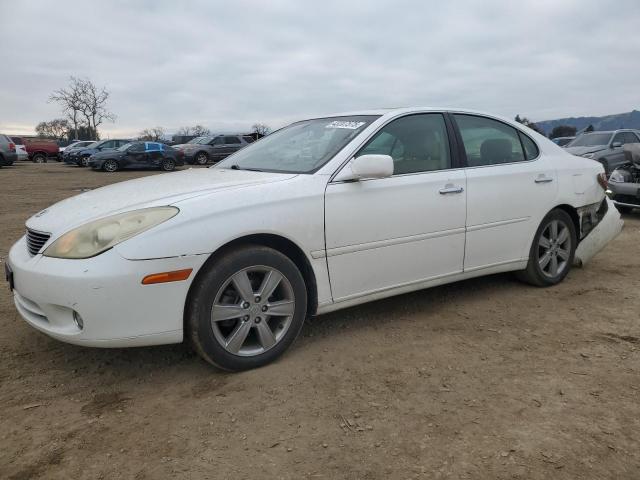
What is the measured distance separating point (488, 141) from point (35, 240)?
3.26 m

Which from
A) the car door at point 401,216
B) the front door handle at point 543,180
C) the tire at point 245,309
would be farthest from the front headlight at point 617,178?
the tire at point 245,309

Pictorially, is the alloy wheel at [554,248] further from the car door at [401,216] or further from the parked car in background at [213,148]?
the parked car in background at [213,148]

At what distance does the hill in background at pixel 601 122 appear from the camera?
27.3m

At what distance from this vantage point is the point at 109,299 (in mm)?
2502

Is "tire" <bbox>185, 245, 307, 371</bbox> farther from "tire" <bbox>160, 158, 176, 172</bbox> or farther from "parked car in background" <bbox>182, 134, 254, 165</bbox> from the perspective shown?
"parked car in background" <bbox>182, 134, 254, 165</bbox>

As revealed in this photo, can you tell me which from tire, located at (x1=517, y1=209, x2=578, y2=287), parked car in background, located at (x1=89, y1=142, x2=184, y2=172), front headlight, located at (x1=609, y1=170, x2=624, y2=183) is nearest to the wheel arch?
tire, located at (x1=517, y1=209, x2=578, y2=287)

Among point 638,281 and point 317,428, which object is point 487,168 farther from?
point 317,428

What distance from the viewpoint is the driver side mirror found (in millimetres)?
3074

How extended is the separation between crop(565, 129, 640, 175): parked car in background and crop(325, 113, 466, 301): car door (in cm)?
1119

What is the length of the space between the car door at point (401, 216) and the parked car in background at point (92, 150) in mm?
24021

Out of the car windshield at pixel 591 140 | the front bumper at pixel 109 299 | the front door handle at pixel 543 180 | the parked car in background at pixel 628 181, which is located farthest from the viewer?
the car windshield at pixel 591 140

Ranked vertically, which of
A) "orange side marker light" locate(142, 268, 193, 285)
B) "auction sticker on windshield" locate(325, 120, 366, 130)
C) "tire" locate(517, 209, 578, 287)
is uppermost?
"auction sticker on windshield" locate(325, 120, 366, 130)

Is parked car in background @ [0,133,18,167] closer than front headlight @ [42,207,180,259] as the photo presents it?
No

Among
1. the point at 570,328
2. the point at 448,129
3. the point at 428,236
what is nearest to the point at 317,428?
the point at 428,236
